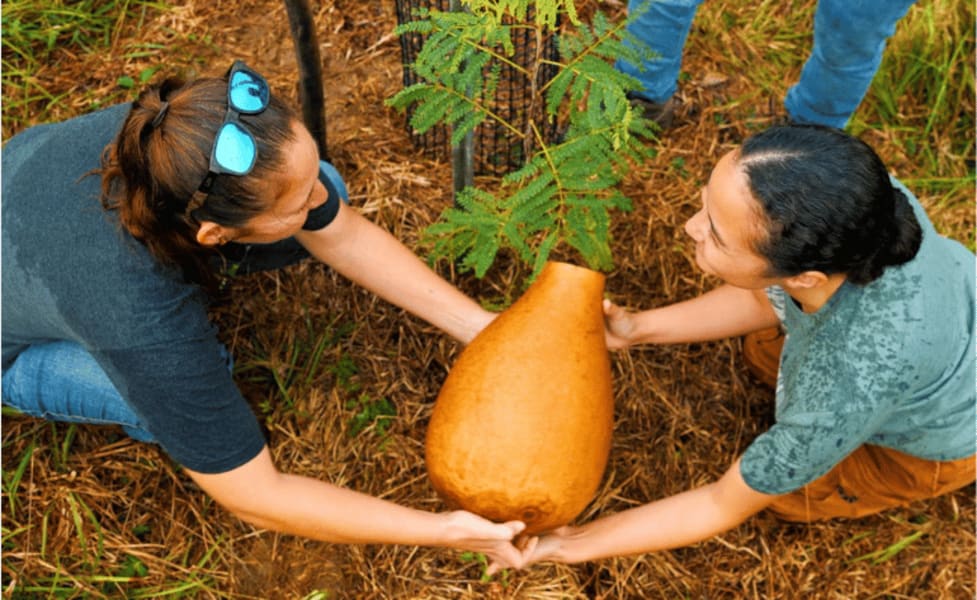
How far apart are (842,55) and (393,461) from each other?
233cm

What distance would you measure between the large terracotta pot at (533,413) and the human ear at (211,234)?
798 millimetres

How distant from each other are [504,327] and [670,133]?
1696 mm

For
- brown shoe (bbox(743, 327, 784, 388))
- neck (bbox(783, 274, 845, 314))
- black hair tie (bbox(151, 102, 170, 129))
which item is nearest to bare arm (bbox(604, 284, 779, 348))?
brown shoe (bbox(743, 327, 784, 388))

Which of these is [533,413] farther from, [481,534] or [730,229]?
Result: [730,229]

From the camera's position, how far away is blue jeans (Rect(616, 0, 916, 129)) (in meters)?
3.13

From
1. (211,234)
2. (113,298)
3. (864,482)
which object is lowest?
(864,482)

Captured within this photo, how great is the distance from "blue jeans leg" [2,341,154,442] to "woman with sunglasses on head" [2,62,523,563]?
153mm

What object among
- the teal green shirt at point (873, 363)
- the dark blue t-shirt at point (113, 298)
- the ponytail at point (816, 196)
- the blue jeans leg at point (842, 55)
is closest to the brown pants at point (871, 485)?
the teal green shirt at point (873, 363)

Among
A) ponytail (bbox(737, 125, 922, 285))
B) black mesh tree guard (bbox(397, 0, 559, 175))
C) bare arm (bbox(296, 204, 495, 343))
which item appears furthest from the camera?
black mesh tree guard (bbox(397, 0, 559, 175))

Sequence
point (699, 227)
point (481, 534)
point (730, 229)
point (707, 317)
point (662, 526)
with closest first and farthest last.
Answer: point (730, 229)
point (699, 227)
point (481, 534)
point (662, 526)
point (707, 317)

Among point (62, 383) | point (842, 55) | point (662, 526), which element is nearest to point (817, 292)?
point (662, 526)

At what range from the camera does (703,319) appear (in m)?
2.98

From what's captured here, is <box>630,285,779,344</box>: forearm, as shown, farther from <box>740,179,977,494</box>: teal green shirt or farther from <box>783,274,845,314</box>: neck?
<box>783,274,845,314</box>: neck

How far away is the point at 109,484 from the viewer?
3.09 metres
